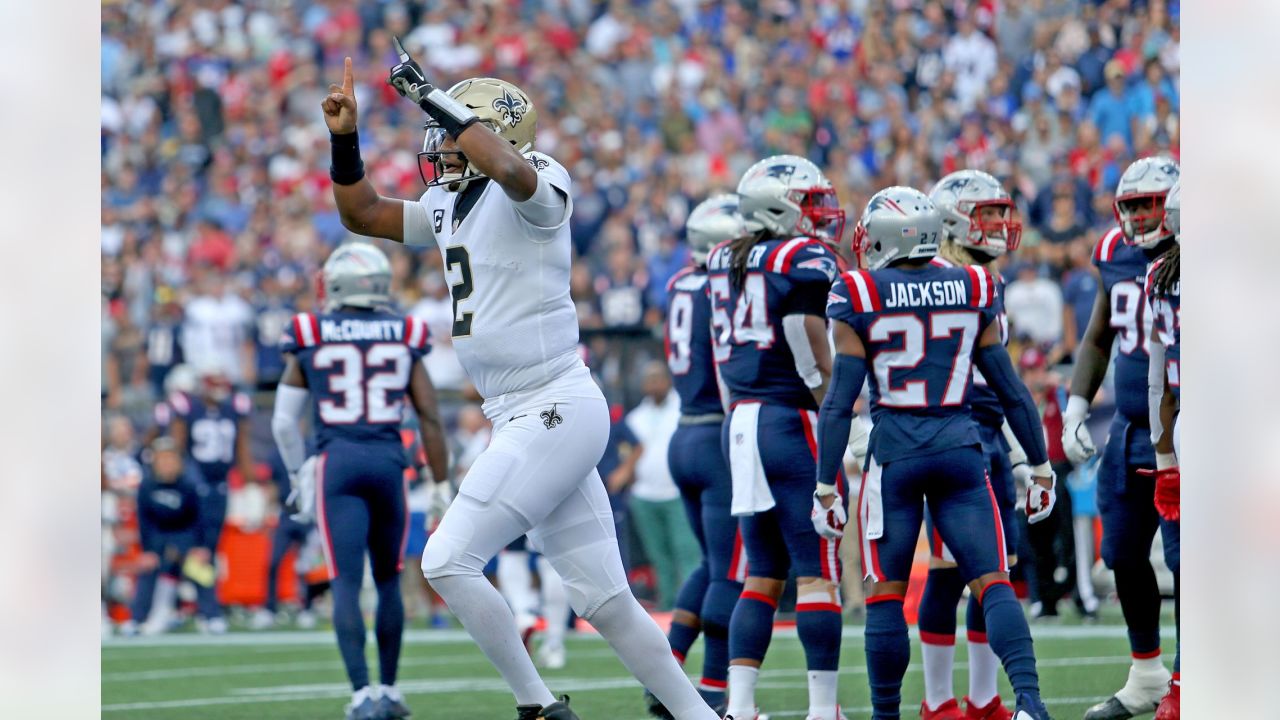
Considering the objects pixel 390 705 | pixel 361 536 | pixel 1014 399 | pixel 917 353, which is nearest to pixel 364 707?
pixel 390 705

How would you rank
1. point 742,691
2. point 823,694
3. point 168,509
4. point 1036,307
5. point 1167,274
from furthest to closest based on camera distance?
1. point 168,509
2. point 1036,307
3. point 742,691
4. point 823,694
5. point 1167,274

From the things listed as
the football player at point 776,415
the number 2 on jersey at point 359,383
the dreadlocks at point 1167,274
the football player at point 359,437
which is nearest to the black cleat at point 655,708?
the football player at point 776,415

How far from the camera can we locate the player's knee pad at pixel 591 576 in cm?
505

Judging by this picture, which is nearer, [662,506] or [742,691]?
[742,691]

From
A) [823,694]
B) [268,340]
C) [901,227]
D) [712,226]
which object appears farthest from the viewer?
[268,340]

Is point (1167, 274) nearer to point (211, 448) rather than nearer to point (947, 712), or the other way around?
point (947, 712)

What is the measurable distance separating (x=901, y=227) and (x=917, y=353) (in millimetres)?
421

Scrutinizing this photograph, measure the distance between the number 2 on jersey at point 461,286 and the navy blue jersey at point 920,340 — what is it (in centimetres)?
124

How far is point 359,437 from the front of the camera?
25.7ft

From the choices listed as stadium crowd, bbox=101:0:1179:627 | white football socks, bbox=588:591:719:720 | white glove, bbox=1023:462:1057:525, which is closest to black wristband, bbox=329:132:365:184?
white football socks, bbox=588:591:719:720

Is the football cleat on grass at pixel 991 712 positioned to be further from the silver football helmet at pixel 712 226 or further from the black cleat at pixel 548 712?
the silver football helmet at pixel 712 226

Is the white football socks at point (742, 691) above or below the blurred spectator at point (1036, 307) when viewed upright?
below
